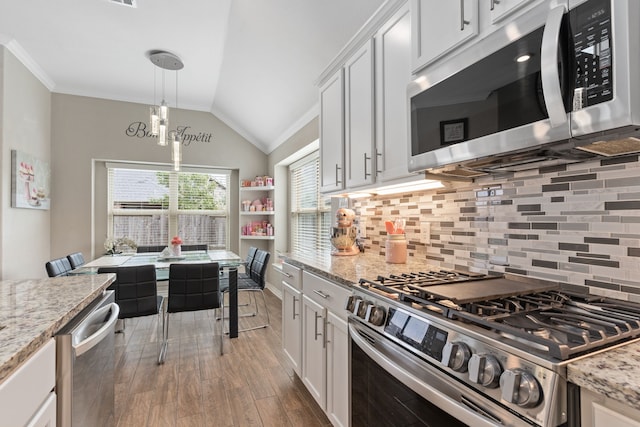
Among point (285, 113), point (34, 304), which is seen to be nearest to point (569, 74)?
point (34, 304)

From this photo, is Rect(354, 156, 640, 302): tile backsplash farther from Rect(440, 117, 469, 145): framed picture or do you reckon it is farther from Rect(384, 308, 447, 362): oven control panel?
Rect(384, 308, 447, 362): oven control panel

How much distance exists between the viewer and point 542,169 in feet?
4.24

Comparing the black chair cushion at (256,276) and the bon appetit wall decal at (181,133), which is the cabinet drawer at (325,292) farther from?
the bon appetit wall decal at (181,133)

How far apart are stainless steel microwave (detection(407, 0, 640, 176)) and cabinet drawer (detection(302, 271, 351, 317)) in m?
0.75

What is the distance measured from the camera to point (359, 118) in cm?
203

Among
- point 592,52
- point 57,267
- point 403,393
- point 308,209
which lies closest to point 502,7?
point 592,52

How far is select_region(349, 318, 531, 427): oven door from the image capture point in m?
0.81

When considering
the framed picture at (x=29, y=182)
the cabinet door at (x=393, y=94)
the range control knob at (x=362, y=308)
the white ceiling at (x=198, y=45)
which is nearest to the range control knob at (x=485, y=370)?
the range control knob at (x=362, y=308)

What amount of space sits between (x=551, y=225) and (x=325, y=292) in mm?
1084

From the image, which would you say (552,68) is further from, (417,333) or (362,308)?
(362,308)

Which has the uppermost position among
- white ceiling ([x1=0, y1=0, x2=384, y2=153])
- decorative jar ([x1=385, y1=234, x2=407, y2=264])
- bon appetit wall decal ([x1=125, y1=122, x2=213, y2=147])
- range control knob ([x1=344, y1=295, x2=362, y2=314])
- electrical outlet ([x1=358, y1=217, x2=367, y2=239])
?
white ceiling ([x1=0, y1=0, x2=384, y2=153])

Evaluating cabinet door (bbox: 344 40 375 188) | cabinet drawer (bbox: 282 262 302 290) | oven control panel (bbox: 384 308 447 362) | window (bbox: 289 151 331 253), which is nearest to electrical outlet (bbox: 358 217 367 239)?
cabinet door (bbox: 344 40 375 188)

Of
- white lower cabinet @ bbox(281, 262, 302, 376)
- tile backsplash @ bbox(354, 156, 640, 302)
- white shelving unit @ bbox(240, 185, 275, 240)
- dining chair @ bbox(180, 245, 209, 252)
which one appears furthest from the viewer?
white shelving unit @ bbox(240, 185, 275, 240)

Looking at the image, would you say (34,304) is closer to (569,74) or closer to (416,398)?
(416,398)
